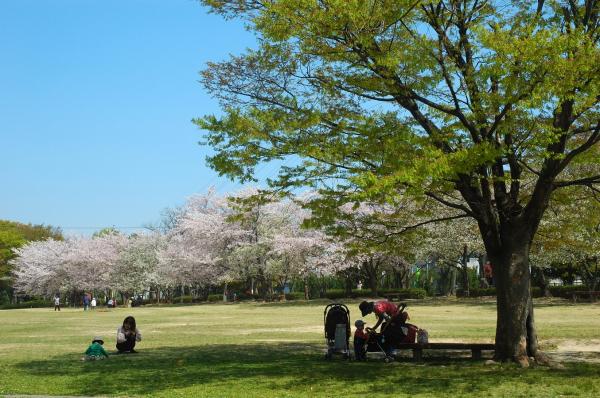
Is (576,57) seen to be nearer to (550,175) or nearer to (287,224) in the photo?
(550,175)

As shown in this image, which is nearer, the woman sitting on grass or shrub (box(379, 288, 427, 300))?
the woman sitting on grass

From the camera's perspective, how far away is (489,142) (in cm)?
1066

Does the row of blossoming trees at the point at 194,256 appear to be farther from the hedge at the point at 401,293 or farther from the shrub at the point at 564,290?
the shrub at the point at 564,290

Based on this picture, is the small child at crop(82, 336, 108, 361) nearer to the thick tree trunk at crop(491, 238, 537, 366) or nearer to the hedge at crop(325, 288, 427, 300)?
the thick tree trunk at crop(491, 238, 537, 366)

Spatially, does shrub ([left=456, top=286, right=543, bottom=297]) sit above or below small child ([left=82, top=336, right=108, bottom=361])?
above

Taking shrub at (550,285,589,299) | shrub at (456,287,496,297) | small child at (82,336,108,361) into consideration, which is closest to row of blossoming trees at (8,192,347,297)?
shrub at (456,287,496,297)

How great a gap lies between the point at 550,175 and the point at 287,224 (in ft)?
157

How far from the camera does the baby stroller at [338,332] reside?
501 inches

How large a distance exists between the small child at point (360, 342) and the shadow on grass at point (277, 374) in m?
0.23

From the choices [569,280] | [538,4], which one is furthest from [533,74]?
[569,280]

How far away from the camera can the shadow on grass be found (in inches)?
374

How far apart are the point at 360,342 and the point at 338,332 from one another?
568 millimetres

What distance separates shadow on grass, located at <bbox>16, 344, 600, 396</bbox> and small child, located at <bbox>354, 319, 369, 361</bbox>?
23 centimetres

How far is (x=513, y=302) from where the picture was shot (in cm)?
1177
